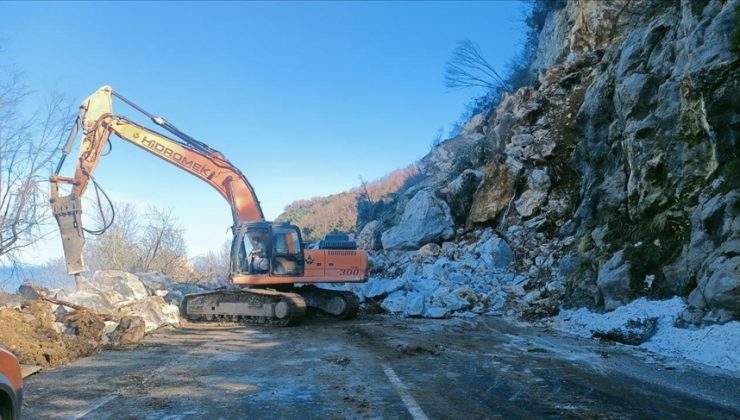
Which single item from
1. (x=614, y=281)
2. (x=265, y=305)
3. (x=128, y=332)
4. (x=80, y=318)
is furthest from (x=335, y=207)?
(x=80, y=318)

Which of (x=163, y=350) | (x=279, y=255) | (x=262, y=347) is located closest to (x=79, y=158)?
(x=279, y=255)

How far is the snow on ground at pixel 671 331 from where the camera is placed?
7703 mm

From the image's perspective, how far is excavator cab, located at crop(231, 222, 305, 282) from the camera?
1428cm

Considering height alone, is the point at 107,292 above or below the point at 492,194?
below

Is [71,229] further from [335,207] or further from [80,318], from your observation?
[335,207]

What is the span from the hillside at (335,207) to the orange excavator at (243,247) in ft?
151

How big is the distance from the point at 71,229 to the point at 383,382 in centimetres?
929

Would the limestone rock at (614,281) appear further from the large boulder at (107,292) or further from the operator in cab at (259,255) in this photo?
the large boulder at (107,292)

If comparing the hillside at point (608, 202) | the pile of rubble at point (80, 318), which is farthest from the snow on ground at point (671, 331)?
the pile of rubble at point (80, 318)

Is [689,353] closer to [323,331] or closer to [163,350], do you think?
[323,331]

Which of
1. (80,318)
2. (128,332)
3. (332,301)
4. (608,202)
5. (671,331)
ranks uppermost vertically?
(608,202)

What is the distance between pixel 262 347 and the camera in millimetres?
10203

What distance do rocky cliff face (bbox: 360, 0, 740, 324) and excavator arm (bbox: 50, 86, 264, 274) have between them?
241 inches

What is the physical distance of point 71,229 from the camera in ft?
41.1
